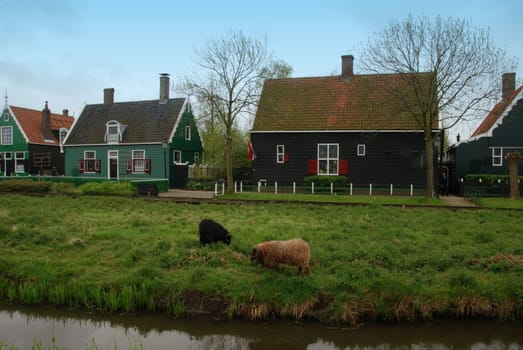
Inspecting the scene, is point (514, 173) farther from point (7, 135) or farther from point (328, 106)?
point (7, 135)

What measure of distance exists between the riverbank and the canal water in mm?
231

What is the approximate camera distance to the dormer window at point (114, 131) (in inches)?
1244

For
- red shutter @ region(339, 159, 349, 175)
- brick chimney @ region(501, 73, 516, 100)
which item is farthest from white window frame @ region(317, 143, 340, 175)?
brick chimney @ region(501, 73, 516, 100)

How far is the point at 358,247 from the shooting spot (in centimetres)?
877

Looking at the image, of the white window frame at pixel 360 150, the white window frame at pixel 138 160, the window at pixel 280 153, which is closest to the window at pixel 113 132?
the white window frame at pixel 138 160

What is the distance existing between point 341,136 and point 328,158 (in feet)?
4.95

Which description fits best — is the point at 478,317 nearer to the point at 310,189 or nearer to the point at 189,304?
the point at 189,304

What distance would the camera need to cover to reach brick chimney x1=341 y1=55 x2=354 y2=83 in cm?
2753

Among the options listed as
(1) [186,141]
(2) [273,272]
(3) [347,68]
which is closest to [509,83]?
(3) [347,68]

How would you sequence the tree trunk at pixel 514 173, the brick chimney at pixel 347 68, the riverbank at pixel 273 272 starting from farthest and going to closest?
the brick chimney at pixel 347 68 → the tree trunk at pixel 514 173 → the riverbank at pixel 273 272

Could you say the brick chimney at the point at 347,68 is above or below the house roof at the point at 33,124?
above

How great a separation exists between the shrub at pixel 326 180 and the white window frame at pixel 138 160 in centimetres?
1250

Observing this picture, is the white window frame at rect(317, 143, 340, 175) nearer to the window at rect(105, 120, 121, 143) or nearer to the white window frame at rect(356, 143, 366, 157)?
the white window frame at rect(356, 143, 366, 157)

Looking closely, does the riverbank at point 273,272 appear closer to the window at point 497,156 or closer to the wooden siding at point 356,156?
the wooden siding at point 356,156
